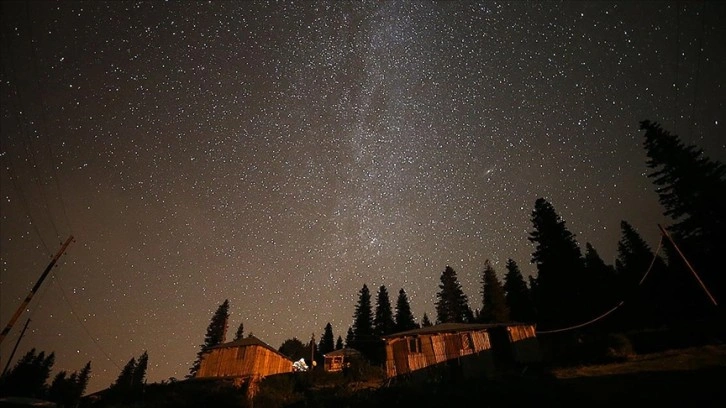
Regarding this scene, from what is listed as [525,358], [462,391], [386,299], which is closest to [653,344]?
[525,358]

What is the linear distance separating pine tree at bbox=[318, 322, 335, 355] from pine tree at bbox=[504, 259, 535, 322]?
45855 mm

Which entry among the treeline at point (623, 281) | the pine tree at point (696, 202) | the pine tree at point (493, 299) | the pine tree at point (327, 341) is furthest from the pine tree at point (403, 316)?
the pine tree at point (696, 202)

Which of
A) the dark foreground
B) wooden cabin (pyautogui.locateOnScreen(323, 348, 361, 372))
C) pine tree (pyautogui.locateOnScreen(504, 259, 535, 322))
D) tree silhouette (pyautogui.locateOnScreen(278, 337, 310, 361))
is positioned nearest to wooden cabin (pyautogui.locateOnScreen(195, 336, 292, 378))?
wooden cabin (pyautogui.locateOnScreen(323, 348, 361, 372))

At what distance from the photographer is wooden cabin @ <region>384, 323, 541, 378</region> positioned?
27.9m

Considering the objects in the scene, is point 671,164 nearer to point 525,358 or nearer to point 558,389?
point 525,358

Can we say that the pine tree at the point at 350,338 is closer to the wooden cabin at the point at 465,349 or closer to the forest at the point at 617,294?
the forest at the point at 617,294

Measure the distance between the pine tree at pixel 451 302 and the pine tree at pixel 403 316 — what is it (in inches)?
206

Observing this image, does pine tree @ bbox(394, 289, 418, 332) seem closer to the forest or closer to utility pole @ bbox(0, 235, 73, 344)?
the forest

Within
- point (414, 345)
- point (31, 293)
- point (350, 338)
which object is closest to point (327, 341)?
point (350, 338)

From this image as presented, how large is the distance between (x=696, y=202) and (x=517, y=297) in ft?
113

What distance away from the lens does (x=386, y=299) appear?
6944cm

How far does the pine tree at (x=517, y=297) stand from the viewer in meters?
53.9

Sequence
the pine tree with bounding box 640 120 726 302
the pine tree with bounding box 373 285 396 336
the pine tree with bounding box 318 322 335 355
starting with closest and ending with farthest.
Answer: the pine tree with bounding box 640 120 726 302
the pine tree with bounding box 373 285 396 336
the pine tree with bounding box 318 322 335 355

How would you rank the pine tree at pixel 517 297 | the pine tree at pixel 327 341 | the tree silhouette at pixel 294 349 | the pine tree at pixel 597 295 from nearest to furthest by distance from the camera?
1. the pine tree at pixel 597 295
2. the pine tree at pixel 517 297
3. the pine tree at pixel 327 341
4. the tree silhouette at pixel 294 349
